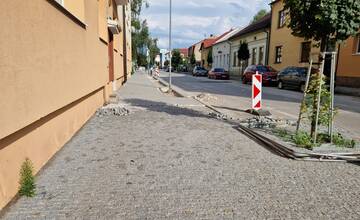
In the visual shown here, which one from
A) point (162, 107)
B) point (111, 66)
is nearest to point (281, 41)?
point (111, 66)

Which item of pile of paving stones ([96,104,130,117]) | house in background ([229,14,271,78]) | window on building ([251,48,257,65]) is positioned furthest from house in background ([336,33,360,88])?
pile of paving stones ([96,104,130,117])

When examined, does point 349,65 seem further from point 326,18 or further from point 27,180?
point 27,180

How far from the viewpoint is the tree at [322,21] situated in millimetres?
5133

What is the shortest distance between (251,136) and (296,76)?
15.8 meters

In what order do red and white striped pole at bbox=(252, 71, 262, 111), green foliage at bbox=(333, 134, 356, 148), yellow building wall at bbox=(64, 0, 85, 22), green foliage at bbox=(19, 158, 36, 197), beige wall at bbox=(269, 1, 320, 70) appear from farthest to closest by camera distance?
1. beige wall at bbox=(269, 1, 320, 70)
2. red and white striped pole at bbox=(252, 71, 262, 111)
3. yellow building wall at bbox=(64, 0, 85, 22)
4. green foliage at bbox=(333, 134, 356, 148)
5. green foliage at bbox=(19, 158, 36, 197)

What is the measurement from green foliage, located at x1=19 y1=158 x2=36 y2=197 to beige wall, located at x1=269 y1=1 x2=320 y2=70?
2530 centimetres

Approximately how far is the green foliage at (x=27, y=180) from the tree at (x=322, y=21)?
184 inches

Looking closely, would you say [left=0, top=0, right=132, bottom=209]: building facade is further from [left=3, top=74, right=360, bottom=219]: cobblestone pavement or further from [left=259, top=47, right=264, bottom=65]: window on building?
[left=259, top=47, right=264, bottom=65]: window on building

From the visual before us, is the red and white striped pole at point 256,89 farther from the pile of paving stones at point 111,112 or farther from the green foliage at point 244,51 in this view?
the green foliage at point 244,51

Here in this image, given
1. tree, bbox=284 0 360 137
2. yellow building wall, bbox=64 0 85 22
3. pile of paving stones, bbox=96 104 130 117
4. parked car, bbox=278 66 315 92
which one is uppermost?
yellow building wall, bbox=64 0 85 22

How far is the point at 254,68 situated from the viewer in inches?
1062

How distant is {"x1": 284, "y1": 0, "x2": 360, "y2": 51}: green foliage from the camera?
5.12 m

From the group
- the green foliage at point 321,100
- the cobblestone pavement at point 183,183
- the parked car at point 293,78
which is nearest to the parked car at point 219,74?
the parked car at point 293,78

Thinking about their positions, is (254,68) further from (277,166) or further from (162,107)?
(277,166)
